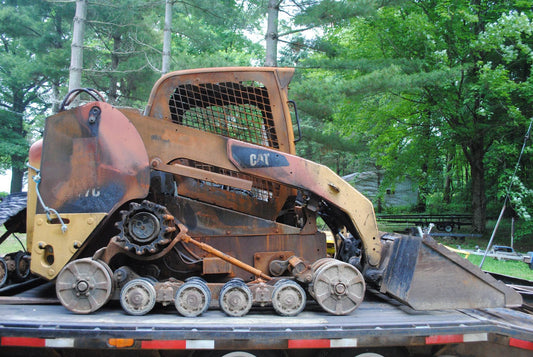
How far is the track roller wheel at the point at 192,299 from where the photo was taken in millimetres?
4035

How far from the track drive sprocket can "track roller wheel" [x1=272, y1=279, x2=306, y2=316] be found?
1.14 m

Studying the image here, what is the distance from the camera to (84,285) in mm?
4043

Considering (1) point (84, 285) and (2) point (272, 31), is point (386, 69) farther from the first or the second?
(1) point (84, 285)

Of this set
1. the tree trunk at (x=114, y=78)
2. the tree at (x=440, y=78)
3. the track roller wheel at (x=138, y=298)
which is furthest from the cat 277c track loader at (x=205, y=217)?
the tree trunk at (x=114, y=78)

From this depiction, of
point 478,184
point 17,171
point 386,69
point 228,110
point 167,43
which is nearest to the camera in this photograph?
point 228,110

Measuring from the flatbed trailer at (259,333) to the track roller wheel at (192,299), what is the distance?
9 centimetres

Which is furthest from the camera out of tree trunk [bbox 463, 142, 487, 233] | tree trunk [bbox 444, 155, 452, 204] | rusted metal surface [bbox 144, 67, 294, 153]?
tree trunk [bbox 444, 155, 452, 204]

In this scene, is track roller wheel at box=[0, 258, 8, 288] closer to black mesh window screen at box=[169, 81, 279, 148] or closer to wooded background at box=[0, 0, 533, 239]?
black mesh window screen at box=[169, 81, 279, 148]

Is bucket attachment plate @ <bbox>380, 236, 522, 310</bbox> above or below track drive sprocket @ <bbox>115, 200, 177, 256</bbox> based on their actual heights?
below

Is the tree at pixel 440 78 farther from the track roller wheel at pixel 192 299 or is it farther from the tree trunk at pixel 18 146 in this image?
the tree trunk at pixel 18 146

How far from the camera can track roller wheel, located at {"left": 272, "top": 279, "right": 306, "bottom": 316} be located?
415 cm

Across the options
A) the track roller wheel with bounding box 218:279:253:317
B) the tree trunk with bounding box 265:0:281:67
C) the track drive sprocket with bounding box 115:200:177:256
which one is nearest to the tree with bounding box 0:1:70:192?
the tree trunk with bounding box 265:0:281:67

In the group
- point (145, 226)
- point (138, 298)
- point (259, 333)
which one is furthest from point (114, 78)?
point (259, 333)

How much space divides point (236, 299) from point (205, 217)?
102cm
